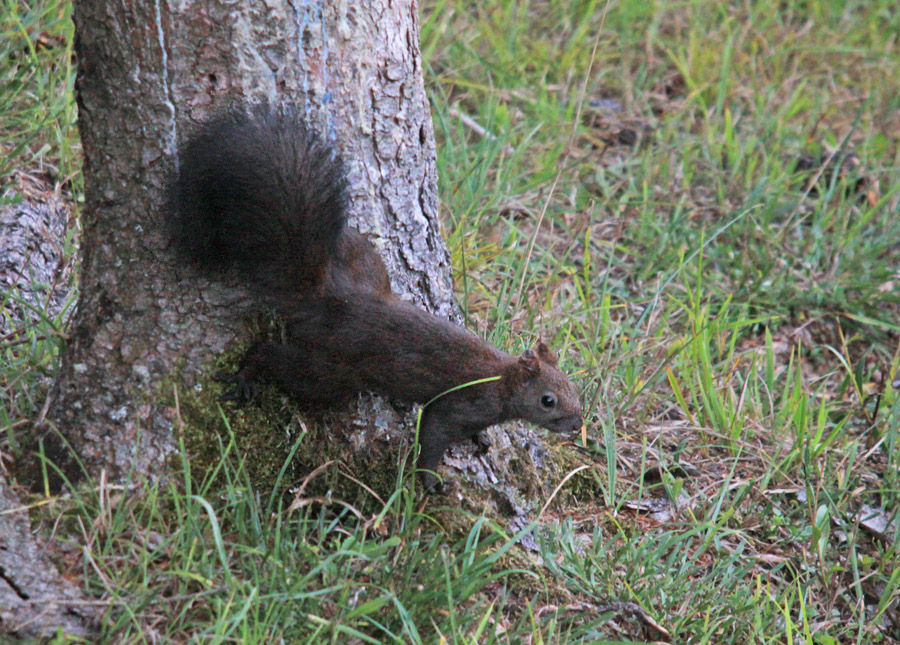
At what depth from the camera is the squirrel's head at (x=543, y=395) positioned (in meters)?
2.60

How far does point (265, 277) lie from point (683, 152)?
10.0 ft

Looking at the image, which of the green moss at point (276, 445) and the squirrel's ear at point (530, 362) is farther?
the squirrel's ear at point (530, 362)

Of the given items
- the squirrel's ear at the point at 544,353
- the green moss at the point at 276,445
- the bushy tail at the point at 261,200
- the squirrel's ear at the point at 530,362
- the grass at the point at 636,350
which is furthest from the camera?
the squirrel's ear at the point at 544,353

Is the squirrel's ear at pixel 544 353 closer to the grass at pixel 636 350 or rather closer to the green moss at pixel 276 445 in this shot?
the grass at pixel 636 350

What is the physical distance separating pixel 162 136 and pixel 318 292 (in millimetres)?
564

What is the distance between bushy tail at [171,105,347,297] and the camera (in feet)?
7.19

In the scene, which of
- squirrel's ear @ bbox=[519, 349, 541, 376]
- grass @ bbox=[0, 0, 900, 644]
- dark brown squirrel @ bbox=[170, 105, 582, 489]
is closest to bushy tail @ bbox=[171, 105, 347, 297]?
dark brown squirrel @ bbox=[170, 105, 582, 489]

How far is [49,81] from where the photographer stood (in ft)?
11.7

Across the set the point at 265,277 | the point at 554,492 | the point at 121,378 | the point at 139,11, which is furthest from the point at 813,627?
the point at 139,11

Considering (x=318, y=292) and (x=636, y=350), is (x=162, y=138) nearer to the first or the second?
Result: (x=318, y=292)

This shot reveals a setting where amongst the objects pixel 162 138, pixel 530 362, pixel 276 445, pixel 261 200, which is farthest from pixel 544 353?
pixel 162 138

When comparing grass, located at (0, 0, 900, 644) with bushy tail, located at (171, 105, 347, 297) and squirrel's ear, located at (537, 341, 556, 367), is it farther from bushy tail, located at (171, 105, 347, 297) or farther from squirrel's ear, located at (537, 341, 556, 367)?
bushy tail, located at (171, 105, 347, 297)

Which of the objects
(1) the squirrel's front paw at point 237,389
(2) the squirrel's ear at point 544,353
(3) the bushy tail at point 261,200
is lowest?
(1) the squirrel's front paw at point 237,389

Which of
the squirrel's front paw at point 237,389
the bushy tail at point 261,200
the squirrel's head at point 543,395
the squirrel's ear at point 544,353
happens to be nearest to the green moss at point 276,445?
the squirrel's front paw at point 237,389
